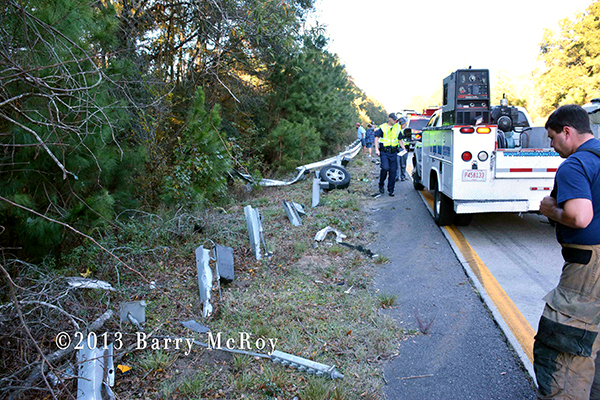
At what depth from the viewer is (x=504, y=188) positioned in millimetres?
6520

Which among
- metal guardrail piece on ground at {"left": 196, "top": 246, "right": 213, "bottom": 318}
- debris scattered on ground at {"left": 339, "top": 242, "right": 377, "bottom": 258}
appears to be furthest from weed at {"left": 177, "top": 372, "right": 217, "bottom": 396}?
debris scattered on ground at {"left": 339, "top": 242, "right": 377, "bottom": 258}

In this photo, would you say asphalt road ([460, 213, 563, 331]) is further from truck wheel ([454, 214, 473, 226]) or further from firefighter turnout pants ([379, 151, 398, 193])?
firefighter turnout pants ([379, 151, 398, 193])

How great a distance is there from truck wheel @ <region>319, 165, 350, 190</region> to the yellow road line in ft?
15.5

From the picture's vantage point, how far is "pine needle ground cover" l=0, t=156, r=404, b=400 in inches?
124

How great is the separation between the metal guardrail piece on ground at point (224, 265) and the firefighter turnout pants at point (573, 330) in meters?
3.29

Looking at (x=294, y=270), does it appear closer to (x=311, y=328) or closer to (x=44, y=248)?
(x=311, y=328)

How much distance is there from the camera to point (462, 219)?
7523mm

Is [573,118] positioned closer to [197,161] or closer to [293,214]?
[293,214]

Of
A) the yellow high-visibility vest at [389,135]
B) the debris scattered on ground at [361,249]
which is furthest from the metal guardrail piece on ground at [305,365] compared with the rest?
the yellow high-visibility vest at [389,135]

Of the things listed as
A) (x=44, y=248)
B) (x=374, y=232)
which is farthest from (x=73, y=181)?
(x=374, y=232)

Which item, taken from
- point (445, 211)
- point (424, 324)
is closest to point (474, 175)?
point (445, 211)

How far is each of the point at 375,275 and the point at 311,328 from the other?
5.94 feet

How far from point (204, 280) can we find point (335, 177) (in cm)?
755

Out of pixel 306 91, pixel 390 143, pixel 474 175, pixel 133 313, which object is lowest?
pixel 133 313
